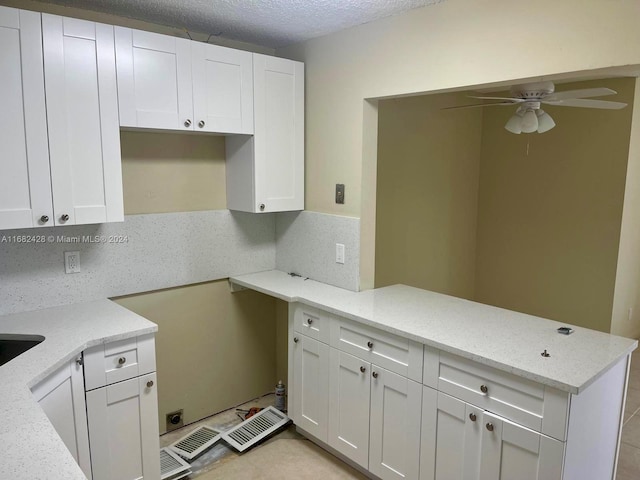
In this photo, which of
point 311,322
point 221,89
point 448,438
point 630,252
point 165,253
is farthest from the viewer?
point 630,252

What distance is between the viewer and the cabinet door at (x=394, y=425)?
2260 mm

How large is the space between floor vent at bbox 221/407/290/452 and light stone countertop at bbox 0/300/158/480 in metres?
1.03

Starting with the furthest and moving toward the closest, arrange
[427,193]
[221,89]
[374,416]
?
[427,193], [221,89], [374,416]

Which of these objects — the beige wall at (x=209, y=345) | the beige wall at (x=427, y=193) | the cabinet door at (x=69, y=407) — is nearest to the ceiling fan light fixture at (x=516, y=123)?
the beige wall at (x=427, y=193)

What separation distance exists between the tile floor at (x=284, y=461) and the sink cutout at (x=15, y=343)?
1.14 metres

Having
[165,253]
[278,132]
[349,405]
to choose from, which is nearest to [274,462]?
[349,405]

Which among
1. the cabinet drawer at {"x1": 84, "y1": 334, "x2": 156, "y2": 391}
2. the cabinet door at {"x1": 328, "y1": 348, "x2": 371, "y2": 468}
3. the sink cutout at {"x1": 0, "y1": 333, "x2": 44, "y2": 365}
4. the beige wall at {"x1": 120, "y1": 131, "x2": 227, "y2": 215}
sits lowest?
the cabinet door at {"x1": 328, "y1": 348, "x2": 371, "y2": 468}

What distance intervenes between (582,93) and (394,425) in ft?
5.71

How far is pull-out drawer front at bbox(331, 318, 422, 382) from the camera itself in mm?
2242

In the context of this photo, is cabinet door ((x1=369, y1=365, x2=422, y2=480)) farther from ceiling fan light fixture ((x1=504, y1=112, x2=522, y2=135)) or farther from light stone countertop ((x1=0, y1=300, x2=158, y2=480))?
ceiling fan light fixture ((x1=504, y1=112, x2=522, y2=135))

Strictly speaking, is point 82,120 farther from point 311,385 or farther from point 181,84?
point 311,385

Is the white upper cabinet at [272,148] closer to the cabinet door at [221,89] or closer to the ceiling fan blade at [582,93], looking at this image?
the cabinet door at [221,89]

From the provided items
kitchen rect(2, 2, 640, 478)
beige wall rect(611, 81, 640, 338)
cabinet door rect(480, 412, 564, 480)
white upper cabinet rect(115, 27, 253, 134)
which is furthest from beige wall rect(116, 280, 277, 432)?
beige wall rect(611, 81, 640, 338)

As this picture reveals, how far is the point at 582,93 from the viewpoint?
6.88 feet
